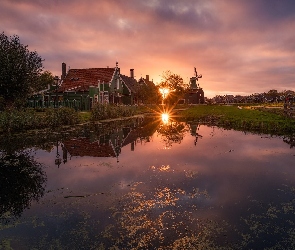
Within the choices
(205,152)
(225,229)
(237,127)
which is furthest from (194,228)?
(237,127)

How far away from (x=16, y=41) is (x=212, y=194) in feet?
101

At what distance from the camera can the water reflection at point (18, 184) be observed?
7270mm

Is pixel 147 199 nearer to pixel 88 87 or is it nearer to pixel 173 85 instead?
pixel 88 87

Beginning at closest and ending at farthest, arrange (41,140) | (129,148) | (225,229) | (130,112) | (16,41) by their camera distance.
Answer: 1. (225,229)
2. (129,148)
3. (41,140)
4. (16,41)
5. (130,112)

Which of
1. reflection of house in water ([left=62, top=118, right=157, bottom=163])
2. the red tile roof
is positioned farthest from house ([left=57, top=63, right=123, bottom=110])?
reflection of house in water ([left=62, top=118, right=157, bottom=163])

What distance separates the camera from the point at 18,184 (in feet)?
29.7

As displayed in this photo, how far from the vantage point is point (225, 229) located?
586cm

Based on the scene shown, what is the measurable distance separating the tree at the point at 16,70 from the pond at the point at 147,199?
665 inches

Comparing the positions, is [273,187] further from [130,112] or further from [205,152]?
[130,112]

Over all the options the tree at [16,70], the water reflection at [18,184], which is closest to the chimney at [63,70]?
the tree at [16,70]

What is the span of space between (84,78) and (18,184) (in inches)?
1798

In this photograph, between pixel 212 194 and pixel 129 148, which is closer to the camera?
pixel 212 194

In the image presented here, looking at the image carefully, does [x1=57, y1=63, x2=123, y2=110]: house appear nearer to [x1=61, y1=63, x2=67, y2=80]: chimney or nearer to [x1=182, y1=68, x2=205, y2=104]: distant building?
[x1=61, y1=63, x2=67, y2=80]: chimney

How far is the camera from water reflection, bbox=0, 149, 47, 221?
727cm
